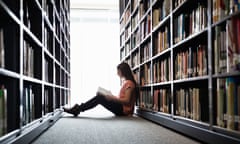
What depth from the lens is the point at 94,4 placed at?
8102mm

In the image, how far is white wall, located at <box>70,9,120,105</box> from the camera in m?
7.96

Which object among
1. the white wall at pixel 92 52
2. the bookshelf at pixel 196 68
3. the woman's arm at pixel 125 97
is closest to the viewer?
the bookshelf at pixel 196 68

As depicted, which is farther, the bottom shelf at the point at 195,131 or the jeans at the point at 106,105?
the jeans at the point at 106,105

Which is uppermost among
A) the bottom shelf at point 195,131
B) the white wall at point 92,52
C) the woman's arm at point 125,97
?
the white wall at point 92,52

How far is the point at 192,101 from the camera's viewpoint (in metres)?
2.21

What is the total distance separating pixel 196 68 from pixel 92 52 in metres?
6.07

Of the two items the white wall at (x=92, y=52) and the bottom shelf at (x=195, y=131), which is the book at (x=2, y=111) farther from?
the white wall at (x=92, y=52)

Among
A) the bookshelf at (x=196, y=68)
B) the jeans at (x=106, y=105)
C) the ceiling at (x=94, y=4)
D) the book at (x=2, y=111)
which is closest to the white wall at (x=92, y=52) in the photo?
the ceiling at (x=94, y=4)

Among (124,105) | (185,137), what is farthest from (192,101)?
(124,105)

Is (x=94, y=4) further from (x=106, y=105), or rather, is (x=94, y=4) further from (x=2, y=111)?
(x=2, y=111)

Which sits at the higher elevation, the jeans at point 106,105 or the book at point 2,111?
the book at point 2,111

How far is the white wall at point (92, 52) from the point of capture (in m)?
7.96

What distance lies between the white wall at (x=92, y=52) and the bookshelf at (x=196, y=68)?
413 cm

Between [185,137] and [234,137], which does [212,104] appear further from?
[185,137]
